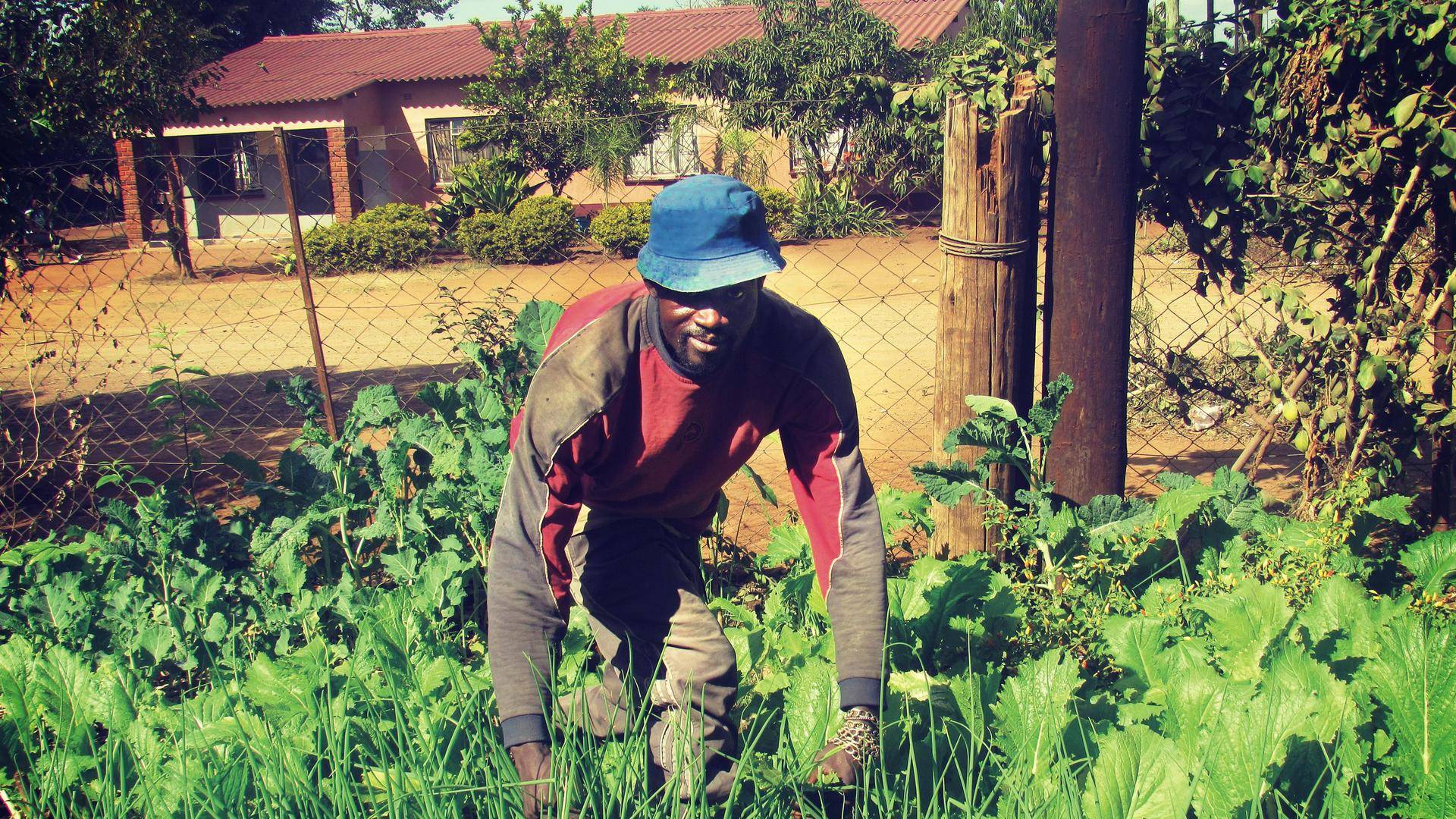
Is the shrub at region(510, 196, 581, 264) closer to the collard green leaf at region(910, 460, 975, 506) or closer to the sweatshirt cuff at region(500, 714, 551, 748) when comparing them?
the collard green leaf at region(910, 460, 975, 506)

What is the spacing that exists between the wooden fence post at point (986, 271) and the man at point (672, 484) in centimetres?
118

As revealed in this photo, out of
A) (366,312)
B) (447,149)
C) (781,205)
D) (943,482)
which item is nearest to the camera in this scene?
(943,482)

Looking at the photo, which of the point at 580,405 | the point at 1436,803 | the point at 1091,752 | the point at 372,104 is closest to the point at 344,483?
the point at 580,405

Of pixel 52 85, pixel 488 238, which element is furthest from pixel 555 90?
pixel 52 85

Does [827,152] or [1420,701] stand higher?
[827,152]

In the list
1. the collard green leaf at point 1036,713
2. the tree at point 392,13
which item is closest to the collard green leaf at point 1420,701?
the collard green leaf at point 1036,713

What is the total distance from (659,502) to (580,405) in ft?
1.58

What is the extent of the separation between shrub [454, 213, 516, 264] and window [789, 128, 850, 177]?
5.68 m

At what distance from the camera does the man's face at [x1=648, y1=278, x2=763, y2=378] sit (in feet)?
7.13

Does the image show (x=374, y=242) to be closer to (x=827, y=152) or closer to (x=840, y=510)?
(x=827, y=152)

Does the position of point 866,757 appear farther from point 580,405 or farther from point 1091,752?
point 580,405

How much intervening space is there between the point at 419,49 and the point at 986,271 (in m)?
28.6

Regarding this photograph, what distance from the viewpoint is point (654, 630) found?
106 inches

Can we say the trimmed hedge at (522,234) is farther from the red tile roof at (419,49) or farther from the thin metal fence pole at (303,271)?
the thin metal fence pole at (303,271)
